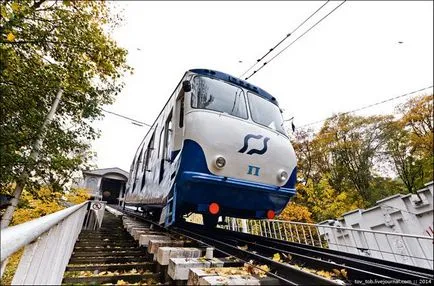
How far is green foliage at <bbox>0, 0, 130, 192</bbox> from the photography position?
5879 millimetres

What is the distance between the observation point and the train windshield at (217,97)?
14.3 ft

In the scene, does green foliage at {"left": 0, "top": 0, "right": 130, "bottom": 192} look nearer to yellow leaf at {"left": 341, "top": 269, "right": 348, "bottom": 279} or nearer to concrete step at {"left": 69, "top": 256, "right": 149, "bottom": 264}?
concrete step at {"left": 69, "top": 256, "right": 149, "bottom": 264}

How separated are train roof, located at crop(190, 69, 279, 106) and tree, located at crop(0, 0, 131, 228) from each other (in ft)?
14.2

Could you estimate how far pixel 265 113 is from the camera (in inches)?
198

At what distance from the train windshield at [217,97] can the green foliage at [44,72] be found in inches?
157

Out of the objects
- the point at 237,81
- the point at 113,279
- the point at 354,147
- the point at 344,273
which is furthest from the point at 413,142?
the point at 113,279

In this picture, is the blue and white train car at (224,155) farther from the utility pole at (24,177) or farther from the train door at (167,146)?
the utility pole at (24,177)

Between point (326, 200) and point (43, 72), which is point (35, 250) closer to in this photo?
point (43, 72)

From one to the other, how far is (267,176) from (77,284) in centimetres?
316

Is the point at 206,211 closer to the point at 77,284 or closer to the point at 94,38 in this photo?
the point at 77,284

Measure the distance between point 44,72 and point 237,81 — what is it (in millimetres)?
5575

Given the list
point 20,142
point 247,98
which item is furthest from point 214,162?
point 20,142

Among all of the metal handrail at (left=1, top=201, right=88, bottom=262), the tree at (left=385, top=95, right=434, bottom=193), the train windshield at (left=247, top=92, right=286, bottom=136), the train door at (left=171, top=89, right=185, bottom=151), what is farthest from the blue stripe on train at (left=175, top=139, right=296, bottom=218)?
the tree at (left=385, top=95, right=434, bottom=193)

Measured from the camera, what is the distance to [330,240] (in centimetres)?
607
